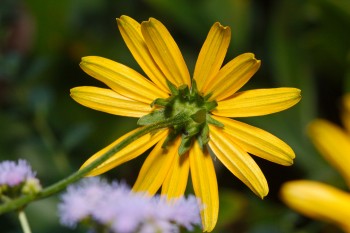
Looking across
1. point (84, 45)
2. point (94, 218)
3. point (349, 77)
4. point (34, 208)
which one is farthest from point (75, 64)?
point (94, 218)

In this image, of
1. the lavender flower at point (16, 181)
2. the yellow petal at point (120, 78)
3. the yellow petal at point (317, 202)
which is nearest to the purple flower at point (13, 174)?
the lavender flower at point (16, 181)

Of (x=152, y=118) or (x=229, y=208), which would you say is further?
(x=229, y=208)

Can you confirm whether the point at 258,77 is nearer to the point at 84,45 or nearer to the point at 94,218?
the point at 84,45

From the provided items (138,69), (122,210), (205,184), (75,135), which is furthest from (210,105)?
(138,69)

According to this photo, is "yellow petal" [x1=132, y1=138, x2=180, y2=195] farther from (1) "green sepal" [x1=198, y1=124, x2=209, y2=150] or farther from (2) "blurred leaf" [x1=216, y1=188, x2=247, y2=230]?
(2) "blurred leaf" [x1=216, y1=188, x2=247, y2=230]

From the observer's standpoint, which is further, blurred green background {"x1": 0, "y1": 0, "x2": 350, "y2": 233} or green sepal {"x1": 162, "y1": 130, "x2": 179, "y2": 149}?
blurred green background {"x1": 0, "y1": 0, "x2": 350, "y2": 233}

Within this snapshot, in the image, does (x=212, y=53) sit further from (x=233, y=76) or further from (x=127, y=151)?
(x=127, y=151)

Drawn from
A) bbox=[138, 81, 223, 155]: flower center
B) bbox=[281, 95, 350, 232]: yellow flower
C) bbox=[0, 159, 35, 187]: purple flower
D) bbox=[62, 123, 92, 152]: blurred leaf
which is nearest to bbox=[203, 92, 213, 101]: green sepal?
bbox=[138, 81, 223, 155]: flower center
